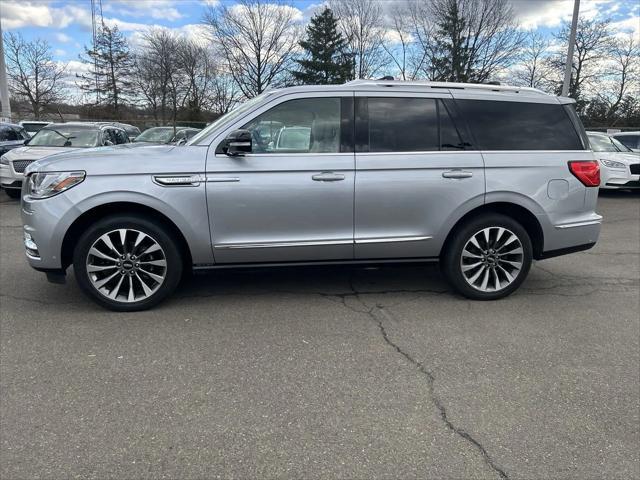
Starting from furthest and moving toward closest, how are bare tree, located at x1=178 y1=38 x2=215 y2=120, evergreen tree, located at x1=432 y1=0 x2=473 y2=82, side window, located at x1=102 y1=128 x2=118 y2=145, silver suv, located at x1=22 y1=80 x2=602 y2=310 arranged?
bare tree, located at x1=178 y1=38 x2=215 y2=120
evergreen tree, located at x1=432 y1=0 x2=473 y2=82
side window, located at x1=102 y1=128 x2=118 y2=145
silver suv, located at x1=22 y1=80 x2=602 y2=310

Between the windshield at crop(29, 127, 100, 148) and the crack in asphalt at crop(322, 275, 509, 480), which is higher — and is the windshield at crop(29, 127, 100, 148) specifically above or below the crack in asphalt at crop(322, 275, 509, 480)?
above

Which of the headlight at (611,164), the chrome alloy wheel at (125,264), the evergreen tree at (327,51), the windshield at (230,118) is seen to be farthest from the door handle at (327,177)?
the evergreen tree at (327,51)

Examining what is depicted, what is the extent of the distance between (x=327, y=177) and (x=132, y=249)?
1.77 metres

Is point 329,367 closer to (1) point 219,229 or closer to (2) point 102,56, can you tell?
(1) point 219,229

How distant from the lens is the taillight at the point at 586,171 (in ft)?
15.4

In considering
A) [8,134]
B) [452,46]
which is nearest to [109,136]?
[8,134]

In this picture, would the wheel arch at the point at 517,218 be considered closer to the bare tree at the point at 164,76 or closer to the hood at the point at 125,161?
the hood at the point at 125,161

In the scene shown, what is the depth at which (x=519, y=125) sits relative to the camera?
4.71 m

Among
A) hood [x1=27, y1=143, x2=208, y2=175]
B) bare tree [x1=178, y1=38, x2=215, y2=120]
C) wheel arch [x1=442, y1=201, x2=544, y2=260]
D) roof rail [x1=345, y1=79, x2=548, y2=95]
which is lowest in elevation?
wheel arch [x1=442, y1=201, x2=544, y2=260]

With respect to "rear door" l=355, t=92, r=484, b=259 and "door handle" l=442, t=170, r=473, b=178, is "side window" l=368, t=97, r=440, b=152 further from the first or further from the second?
"door handle" l=442, t=170, r=473, b=178

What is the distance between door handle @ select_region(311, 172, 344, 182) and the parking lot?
116cm

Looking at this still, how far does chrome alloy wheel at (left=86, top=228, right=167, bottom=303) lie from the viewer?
13.7 feet

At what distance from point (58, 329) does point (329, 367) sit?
223 cm

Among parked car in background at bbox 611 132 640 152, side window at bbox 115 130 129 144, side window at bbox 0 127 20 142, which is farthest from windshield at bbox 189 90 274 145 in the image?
parked car in background at bbox 611 132 640 152
